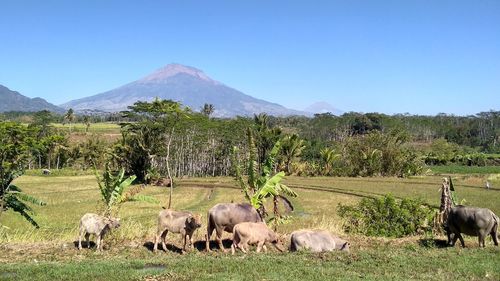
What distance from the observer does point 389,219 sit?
725 inches

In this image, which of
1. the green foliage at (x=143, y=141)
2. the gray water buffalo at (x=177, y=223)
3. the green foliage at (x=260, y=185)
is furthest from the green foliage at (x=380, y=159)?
the gray water buffalo at (x=177, y=223)

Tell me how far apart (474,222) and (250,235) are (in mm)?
6109

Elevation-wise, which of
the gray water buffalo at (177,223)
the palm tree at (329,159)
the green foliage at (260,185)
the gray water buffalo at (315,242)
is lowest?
the palm tree at (329,159)

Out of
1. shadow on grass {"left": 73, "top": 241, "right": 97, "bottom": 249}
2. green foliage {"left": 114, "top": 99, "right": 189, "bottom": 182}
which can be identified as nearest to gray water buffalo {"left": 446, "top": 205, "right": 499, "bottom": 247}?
shadow on grass {"left": 73, "top": 241, "right": 97, "bottom": 249}

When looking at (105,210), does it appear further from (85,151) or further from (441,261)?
(85,151)

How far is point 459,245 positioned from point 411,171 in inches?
2416

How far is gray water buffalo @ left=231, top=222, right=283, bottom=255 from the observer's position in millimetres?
12633

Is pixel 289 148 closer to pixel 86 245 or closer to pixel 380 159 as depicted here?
pixel 380 159

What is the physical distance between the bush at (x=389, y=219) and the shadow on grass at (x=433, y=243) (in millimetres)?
3392

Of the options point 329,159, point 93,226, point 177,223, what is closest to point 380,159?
point 329,159

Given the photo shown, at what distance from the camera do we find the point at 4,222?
100 ft

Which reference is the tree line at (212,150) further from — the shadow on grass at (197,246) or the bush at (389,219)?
the shadow on grass at (197,246)

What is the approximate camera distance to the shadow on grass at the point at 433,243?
1374 centimetres

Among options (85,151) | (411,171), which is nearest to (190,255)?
(411,171)
